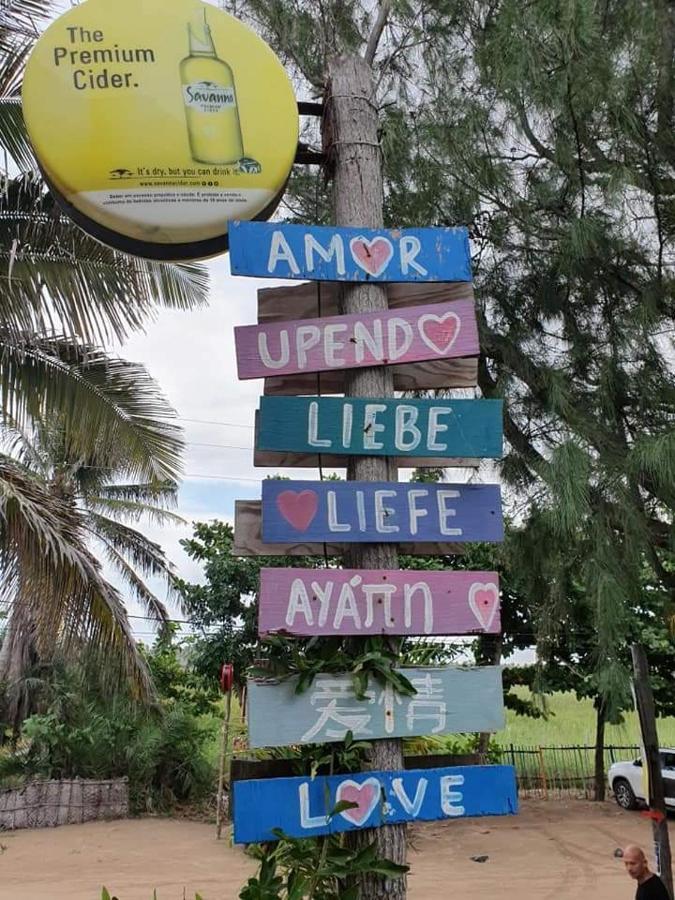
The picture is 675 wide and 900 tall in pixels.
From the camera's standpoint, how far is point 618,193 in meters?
5.20

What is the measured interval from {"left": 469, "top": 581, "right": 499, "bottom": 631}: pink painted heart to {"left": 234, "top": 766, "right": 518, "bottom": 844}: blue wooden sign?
0.50 meters

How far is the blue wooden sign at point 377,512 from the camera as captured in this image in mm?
2994

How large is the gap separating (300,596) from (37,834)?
13.0 metres

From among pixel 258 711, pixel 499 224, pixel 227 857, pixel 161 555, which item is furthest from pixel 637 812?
pixel 258 711

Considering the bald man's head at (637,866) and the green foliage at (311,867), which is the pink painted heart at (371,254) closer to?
the green foliage at (311,867)

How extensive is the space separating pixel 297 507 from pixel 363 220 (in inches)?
46.9

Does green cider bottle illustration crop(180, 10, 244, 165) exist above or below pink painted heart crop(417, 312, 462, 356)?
above

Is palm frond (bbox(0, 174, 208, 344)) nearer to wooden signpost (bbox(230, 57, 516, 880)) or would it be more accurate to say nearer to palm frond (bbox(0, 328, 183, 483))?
palm frond (bbox(0, 328, 183, 483))

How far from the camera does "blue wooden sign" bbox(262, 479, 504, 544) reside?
9.82 feet

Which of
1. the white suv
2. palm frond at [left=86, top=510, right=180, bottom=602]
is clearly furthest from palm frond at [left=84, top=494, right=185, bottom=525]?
the white suv

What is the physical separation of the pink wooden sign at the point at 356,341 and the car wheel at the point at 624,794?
14.7 m

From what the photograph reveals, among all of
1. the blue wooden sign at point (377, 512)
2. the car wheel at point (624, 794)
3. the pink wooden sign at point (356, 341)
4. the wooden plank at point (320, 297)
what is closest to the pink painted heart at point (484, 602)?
the blue wooden sign at point (377, 512)

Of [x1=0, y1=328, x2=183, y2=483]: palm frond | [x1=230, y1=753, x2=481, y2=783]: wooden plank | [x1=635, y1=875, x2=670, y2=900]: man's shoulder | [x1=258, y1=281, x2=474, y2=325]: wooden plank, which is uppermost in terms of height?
[x1=0, y1=328, x2=183, y2=483]: palm frond

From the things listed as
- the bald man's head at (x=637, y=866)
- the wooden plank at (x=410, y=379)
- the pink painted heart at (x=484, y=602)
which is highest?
the wooden plank at (x=410, y=379)
